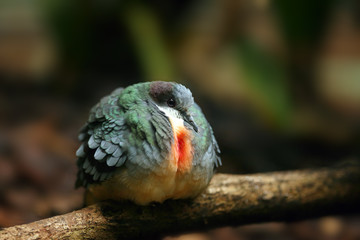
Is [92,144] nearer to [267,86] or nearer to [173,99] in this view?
[173,99]

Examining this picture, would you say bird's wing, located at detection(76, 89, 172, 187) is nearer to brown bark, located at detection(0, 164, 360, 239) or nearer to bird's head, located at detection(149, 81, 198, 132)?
bird's head, located at detection(149, 81, 198, 132)

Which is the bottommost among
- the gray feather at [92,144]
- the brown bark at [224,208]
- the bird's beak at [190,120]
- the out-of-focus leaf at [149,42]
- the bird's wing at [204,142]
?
the brown bark at [224,208]

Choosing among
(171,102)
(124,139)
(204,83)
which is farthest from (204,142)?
(204,83)

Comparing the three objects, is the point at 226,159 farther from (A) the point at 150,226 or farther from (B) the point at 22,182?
(B) the point at 22,182

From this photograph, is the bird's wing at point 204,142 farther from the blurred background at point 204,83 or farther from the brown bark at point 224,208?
the blurred background at point 204,83

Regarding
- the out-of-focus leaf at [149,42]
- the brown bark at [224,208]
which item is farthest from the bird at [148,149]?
the out-of-focus leaf at [149,42]

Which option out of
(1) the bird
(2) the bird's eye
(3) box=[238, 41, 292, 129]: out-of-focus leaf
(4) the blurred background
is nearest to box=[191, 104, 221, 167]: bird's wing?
(1) the bird

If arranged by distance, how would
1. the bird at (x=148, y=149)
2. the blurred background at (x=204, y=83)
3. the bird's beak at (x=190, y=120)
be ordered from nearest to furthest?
the bird at (x=148, y=149) → the bird's beak at (x=190, y=120) → the blurred background at (x=204, y=83)
